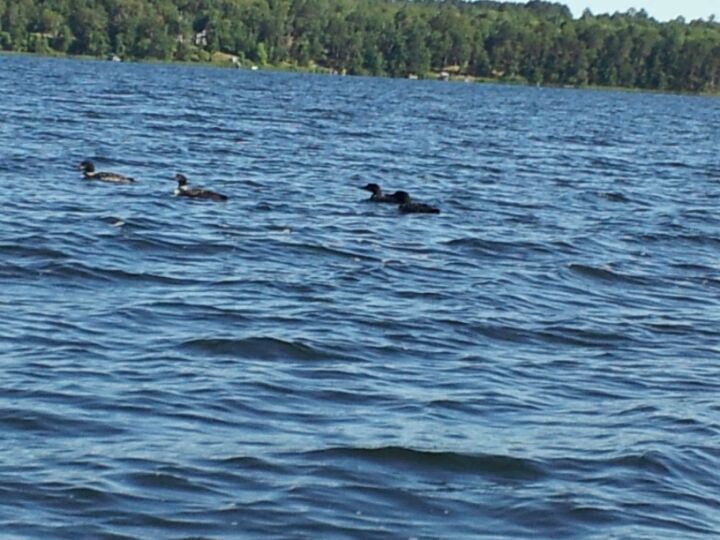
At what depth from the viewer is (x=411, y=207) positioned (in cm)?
2912

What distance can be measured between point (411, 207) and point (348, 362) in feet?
44.9

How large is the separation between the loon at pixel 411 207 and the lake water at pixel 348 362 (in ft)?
2.08

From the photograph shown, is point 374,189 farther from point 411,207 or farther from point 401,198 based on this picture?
point 411,207

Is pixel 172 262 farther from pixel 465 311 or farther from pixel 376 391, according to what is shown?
pixel 376 391

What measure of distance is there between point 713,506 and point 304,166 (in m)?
28.2

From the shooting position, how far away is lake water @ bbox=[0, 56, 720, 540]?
11234mm

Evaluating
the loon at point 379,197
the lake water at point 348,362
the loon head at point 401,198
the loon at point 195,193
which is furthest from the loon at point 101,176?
the loon head at point 401,198

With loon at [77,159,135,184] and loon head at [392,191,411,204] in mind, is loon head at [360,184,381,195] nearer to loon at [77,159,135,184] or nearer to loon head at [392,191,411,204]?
loon head at [392,191,411,204]

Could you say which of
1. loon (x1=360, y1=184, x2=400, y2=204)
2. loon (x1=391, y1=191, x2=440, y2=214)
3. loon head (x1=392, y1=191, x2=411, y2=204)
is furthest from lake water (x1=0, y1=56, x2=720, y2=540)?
loon head (x1=392, y1=191, x2=411, y2=204)

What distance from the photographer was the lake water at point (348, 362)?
11.2 m

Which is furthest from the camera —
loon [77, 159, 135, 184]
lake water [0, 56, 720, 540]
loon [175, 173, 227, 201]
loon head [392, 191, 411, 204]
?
loon [77, 159, 135, 184]

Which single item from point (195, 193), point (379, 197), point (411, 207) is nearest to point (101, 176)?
point (195, 193)

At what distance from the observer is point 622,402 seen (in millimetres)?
14555

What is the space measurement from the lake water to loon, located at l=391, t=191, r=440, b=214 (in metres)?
0.63
